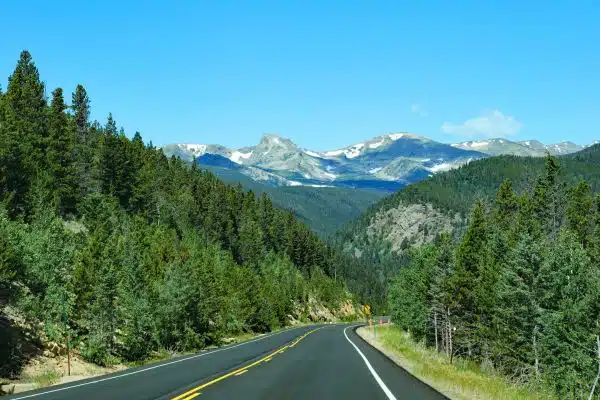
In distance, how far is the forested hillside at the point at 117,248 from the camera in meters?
30.0

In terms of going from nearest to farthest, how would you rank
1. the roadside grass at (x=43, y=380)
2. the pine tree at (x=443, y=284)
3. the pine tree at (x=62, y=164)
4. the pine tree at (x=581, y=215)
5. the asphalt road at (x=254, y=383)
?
the asphalt road at (x=254, y=383) → the roadside grass at (x=43, y=380) → the pine tree at (x=443, y=284) → the pine tree at (x=62, y=164) → the pine tree at (x=581, y=215)

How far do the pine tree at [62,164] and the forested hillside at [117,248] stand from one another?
0.24m

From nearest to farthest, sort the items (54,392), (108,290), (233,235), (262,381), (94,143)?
(54,392) < (262,381) < (108,290) < (94,143) < (233,235)

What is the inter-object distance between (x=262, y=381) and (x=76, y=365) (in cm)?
1233

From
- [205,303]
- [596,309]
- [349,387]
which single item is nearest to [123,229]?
[205,303]

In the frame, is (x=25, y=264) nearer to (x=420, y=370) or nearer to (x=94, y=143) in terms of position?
(x=420, y=370)

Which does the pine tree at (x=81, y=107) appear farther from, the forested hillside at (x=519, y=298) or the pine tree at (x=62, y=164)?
the forested hillside at (x=519, y=298)

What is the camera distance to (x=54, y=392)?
1731cm

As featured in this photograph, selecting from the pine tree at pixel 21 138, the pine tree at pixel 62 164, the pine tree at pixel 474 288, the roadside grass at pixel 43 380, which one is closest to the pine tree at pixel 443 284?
the pine tree at pixel 474 288

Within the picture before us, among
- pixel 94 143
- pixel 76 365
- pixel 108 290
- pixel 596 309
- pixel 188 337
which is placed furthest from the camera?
pixel 94 143

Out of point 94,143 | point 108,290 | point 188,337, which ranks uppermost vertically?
point 94,143

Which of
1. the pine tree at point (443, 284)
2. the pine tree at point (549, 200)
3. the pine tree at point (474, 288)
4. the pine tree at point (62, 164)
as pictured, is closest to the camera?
the pine tree at point (474, 288)

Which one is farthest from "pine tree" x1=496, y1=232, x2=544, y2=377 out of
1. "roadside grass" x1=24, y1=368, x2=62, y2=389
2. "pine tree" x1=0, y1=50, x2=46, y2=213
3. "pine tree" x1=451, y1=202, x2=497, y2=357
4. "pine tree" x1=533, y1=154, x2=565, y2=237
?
"pine tree" x1=533, y1=154, x2=565, y2=237

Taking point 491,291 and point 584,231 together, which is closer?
point 491,291
